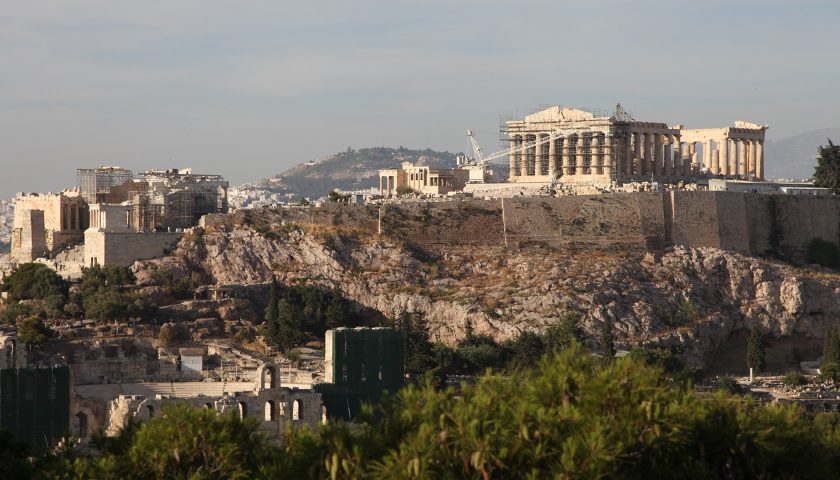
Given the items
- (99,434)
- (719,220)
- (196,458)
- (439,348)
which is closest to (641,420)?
(196,458)

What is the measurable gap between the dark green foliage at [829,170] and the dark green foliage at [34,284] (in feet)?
109

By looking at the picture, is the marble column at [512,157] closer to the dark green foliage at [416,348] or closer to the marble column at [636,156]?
the marble column at [636,156]

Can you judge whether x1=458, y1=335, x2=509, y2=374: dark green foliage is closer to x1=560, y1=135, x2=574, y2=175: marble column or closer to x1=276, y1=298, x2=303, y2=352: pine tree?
x1=276, y1=298, x2=303, y2=352: pine tree

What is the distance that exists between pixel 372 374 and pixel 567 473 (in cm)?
2491

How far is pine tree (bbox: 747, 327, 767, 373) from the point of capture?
68.5m

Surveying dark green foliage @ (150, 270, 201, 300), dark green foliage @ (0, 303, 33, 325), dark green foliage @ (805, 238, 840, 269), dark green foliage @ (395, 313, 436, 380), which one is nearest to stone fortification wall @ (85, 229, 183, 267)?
dark green foliage @ (150, 270, 201, 300)

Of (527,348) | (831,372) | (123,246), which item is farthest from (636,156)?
(123,246)

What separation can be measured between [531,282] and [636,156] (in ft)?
48.5

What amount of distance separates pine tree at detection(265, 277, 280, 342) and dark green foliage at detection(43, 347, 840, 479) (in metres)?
27.9

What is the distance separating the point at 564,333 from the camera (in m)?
64.4

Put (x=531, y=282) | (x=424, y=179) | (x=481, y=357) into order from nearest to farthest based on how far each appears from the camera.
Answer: (x=481, y=357)
(x=531, y=282)
(x=424, y=179)

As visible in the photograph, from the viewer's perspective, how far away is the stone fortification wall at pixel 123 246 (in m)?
68.8

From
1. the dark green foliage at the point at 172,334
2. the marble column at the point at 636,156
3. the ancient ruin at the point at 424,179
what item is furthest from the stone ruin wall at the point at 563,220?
the ancient ruin at the point at 424,179

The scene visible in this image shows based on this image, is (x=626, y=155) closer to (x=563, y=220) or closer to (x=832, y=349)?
(x=563, y=220)
